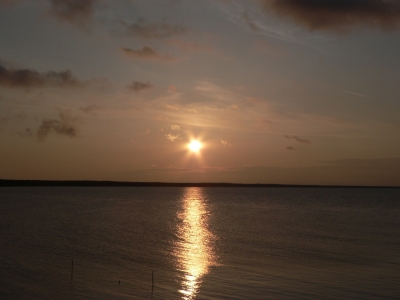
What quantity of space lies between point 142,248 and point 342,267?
66.9 feet

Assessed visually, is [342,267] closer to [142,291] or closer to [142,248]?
[142,291]

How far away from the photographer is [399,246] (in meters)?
46.1

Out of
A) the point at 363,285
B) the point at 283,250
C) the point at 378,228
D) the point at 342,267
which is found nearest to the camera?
the point at 363,285

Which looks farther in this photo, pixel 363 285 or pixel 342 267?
pixel 342 267

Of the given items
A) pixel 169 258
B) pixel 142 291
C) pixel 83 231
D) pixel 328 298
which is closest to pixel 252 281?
pixel 328 298

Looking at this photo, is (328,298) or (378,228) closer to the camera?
(328,298)

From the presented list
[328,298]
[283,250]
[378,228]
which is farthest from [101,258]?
[378,228]

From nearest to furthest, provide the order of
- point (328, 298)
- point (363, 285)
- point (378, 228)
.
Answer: point (328, 298)
point (363, 285)
point (378, 228)

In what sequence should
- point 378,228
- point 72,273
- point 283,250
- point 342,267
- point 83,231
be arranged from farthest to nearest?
point 378,228 → point 83,231 → point 283,250 → point 342,267 → point 72,273

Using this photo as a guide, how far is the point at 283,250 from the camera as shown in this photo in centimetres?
4300

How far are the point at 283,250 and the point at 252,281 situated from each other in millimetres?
15377

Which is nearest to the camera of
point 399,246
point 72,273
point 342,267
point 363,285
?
point 363,285

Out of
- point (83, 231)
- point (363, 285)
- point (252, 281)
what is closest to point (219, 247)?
point (252, 281)

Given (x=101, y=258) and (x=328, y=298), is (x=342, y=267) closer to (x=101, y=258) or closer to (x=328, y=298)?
(x=328, y=298)
